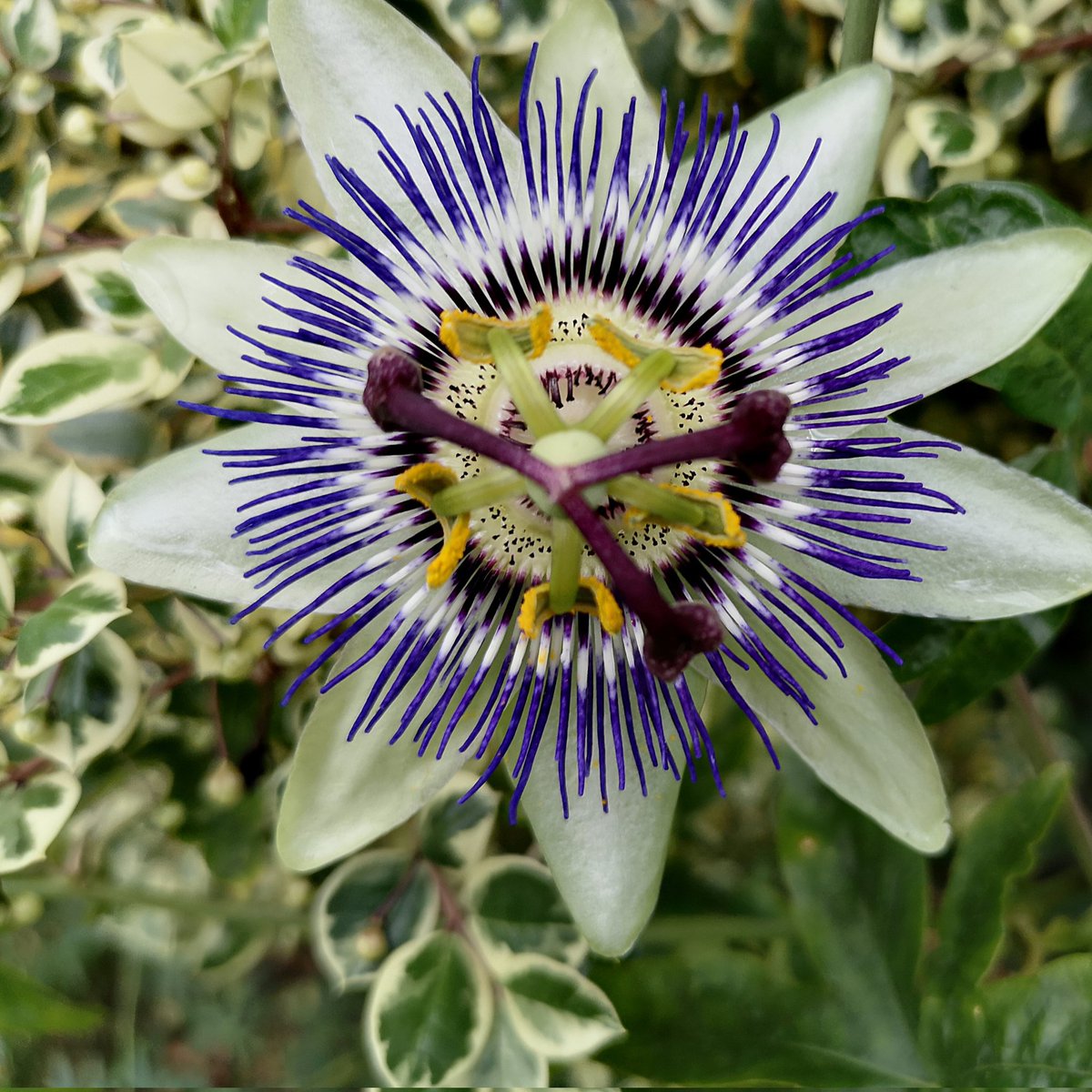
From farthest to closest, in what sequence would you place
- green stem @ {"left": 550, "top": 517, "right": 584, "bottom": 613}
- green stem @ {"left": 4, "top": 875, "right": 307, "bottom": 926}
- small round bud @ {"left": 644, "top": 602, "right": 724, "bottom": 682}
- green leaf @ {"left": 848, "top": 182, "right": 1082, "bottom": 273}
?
1. green stem @ {"left": 4, "top": 875, "right": 307, "bottom": 926}
2. green leaf @ {"left": 848, "top": 182, "right": 1082, "bottom": 273}
3. green stem @ {"left": 550, "top": 517, "right": 584, "bottom": 613}
4. small round bud @ {"left": 644, "top": 602, "right": 724, "bottom": 682}

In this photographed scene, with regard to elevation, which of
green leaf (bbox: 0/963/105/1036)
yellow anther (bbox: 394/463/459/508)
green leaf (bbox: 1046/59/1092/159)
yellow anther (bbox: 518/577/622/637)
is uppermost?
green leaf (bbox: 1046/59/1092/159)

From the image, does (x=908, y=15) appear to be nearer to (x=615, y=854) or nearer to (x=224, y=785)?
(x=615, y=854)

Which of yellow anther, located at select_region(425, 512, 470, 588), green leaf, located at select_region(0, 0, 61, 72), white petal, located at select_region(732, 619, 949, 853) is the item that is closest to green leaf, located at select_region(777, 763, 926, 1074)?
white petal, located at select_region(732, 619, 949, 853)

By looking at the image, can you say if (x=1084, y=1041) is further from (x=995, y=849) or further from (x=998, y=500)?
(x=998, y=500)

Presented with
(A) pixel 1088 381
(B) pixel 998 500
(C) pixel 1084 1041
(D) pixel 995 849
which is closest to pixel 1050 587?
(B) pixel 998 500

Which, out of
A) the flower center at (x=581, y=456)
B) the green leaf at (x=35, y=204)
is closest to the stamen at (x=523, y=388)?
the flower center at (x=581, y=456)

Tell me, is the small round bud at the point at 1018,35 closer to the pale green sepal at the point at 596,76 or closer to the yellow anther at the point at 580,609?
the pale green sepal at the point at 596,76

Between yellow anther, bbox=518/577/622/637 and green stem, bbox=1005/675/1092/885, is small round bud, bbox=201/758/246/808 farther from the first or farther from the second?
green stem, bbox=1005/675/1092/885
